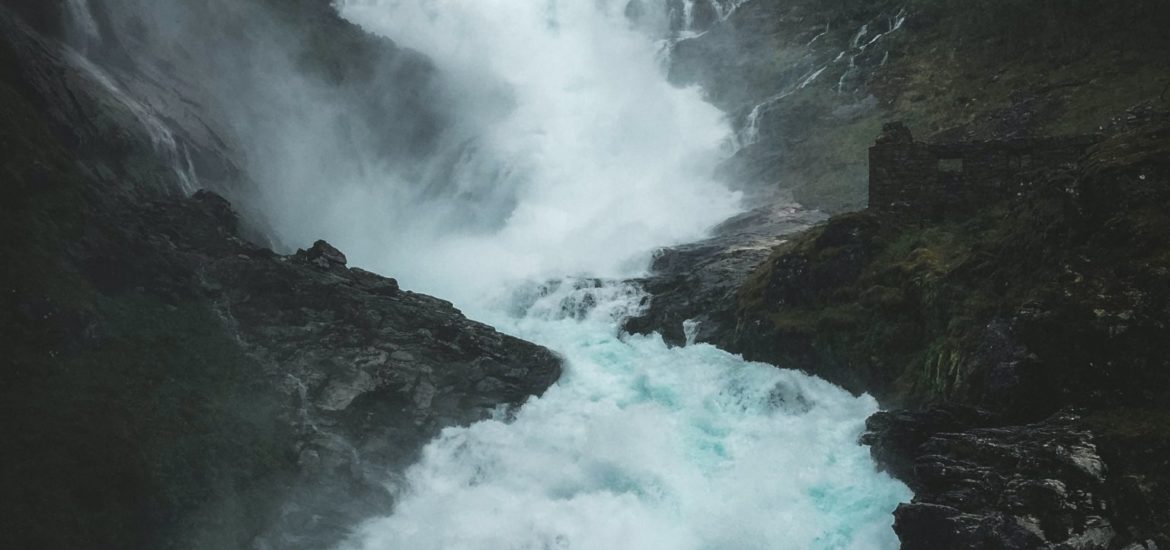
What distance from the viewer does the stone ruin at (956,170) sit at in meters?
19.5

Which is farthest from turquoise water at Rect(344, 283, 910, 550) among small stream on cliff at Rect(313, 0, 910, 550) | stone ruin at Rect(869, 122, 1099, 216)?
stone ruin at Rect(869, 122, 1099, 216)

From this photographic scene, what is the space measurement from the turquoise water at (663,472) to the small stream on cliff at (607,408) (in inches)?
2.1

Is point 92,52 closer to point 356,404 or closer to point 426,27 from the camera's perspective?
point 356,404

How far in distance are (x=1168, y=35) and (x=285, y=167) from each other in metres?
45.0

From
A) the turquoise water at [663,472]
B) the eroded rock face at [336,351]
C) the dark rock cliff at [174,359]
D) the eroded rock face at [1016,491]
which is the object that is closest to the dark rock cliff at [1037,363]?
the eroded rock face at [1016,491]

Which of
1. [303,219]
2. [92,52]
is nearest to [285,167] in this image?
[303,219]

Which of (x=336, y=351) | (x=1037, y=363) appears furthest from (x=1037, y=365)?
(x=336, y=351)

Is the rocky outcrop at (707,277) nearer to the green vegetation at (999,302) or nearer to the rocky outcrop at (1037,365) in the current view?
the green vegetation at (999,302)

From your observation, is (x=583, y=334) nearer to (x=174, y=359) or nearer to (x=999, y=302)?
(x=174, y=359)

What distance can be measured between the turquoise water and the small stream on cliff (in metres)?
0.05

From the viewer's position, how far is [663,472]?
20.2 metres

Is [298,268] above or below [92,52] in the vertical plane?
below

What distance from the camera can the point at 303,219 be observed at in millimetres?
43562

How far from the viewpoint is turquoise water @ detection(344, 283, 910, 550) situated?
668 inches
